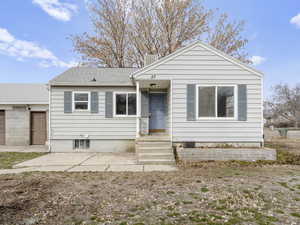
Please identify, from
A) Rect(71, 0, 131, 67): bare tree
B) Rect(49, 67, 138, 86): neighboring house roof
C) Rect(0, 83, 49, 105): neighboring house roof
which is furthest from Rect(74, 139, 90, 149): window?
Rect(71, 0, 131, 67): bare tree

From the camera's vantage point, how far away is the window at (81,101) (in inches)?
352

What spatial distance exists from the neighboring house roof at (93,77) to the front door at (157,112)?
149 cm

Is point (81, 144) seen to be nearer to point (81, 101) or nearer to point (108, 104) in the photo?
point (81, 101)

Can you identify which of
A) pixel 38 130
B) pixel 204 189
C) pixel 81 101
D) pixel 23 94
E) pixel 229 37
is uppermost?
pixel 229 37

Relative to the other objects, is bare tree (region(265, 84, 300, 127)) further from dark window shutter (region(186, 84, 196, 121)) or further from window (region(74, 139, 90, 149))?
window (region(74, 139, 90, 149))

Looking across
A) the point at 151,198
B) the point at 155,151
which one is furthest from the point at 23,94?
the point at 151,198

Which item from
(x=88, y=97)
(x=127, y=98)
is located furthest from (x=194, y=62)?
(x=88, y=97)

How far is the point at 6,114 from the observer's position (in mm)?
11367

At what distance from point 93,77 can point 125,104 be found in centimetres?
223

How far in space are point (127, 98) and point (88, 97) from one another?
1904mm

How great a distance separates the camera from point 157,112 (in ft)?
31.0

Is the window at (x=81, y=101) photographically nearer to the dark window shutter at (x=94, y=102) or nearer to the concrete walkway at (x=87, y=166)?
the dark window shutter at (x=94, y=102)

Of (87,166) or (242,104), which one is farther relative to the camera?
(242,104)

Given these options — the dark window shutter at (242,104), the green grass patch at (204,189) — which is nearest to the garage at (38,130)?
the green grass patch at (204,189)
